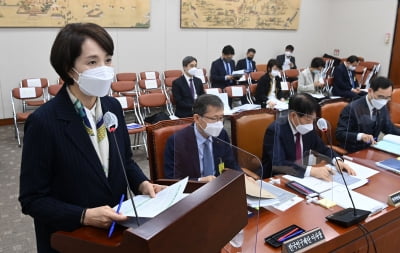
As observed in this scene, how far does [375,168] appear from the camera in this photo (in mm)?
2266

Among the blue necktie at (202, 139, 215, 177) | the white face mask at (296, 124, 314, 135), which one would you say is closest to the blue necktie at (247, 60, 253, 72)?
the white face mask at (296, 124, 314, 135)

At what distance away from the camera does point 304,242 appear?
1323mm

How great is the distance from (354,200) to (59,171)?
1.46 m

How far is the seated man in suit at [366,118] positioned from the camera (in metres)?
2.76

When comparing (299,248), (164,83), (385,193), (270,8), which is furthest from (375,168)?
(270,8)

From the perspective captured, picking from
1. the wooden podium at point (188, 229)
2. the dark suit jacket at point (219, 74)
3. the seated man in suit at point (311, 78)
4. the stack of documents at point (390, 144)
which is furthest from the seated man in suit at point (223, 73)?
the wooden podium at point (188, 229)

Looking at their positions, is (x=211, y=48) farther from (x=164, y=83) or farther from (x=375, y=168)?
(x=375, y=168)

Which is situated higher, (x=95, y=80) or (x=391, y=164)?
(x=95, y=80)

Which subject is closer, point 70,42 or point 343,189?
point 70,42

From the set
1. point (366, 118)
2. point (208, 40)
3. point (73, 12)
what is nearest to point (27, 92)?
point (73, 12)

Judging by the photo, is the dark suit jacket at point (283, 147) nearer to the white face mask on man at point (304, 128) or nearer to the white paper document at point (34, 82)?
the white face mask on man at point (304, 128)

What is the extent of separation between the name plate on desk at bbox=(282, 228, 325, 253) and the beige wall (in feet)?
17.9

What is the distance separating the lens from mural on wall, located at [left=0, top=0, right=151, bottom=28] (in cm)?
540

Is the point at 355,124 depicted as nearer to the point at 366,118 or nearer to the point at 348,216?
the point at 366,118
